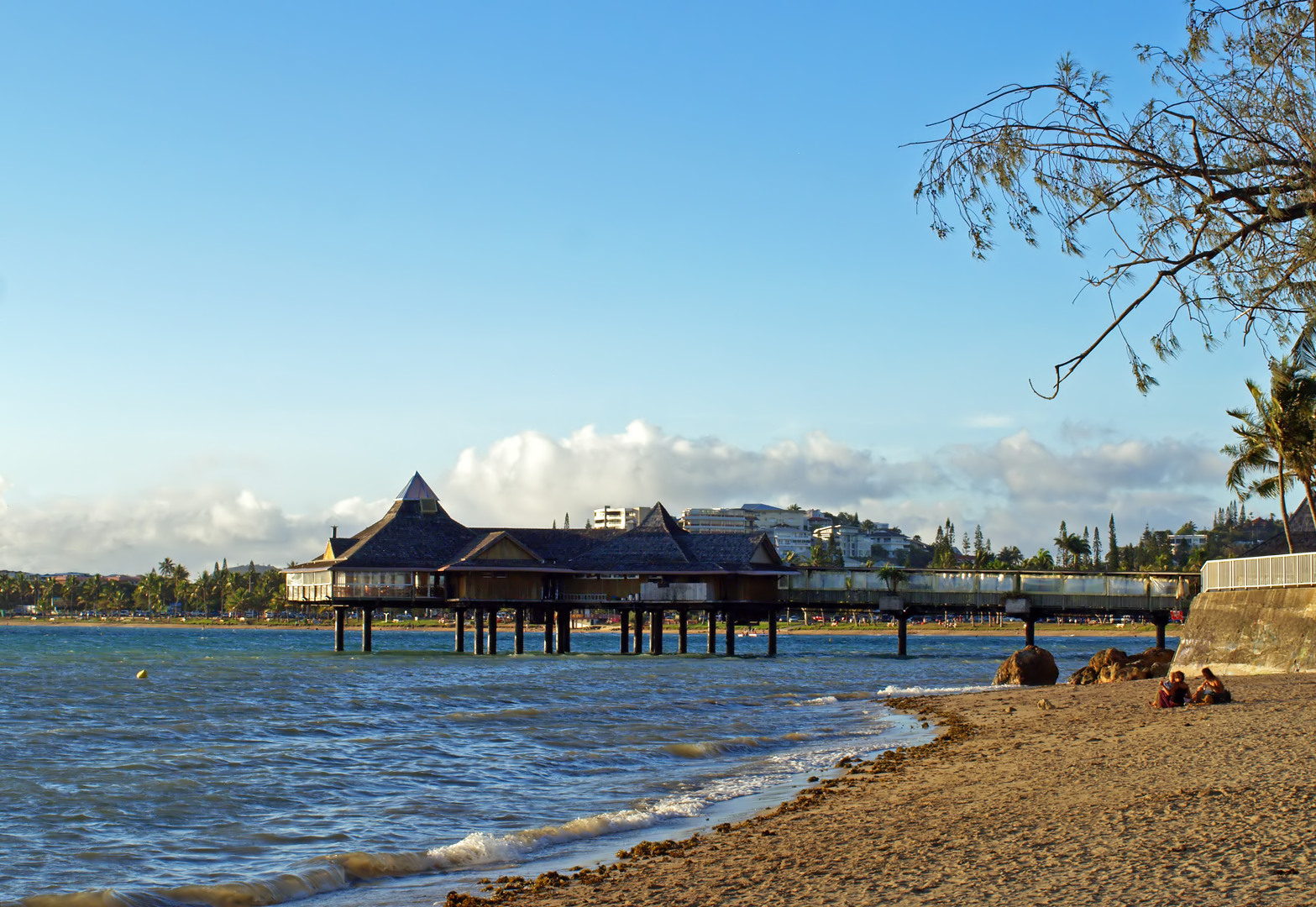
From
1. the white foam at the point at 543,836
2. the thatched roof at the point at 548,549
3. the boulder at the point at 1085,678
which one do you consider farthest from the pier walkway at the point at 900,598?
the white foam at the point at 543,836

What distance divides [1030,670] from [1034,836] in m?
25.7

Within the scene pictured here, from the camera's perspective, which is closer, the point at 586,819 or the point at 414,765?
the point at 586,819

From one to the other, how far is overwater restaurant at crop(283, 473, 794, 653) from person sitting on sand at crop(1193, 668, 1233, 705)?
118ft

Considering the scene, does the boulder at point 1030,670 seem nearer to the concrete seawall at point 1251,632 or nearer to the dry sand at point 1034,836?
the concrete seawall at point 1251,632

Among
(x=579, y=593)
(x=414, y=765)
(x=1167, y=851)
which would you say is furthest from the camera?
(x=579, y=593)

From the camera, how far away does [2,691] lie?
3647 cm

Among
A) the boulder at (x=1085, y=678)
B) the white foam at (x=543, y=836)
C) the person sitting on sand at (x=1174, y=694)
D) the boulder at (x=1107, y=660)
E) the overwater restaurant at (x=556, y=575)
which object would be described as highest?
the overwater restaurant at (x=556, y=575)

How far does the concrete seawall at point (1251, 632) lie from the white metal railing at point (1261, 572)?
22cm

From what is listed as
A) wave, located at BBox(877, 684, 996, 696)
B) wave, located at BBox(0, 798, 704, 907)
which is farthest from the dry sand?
wave, located at BBox(877, 684, 996, 696)

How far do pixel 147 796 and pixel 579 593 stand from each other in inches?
1681

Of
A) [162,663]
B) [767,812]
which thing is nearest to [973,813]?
[767,812]

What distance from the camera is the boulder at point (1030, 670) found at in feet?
114

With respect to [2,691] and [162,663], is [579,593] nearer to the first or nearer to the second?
[162,663]

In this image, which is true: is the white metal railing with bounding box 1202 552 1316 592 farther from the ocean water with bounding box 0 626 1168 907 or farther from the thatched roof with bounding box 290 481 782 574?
the thatched roof with bounding box 290 481 782 574
